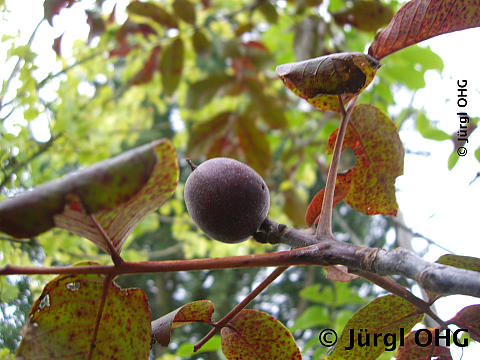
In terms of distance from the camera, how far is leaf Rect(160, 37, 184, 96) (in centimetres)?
194

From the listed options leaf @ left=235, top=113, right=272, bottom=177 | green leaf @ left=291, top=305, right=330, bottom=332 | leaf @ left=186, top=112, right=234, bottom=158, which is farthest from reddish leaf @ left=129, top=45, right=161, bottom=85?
green leaf @ left=291, top=305, right=330, bottom=332

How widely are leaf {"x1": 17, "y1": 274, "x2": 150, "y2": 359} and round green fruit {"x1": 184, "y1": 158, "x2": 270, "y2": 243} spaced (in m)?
0.14

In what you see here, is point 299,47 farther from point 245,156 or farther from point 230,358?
point 230,358

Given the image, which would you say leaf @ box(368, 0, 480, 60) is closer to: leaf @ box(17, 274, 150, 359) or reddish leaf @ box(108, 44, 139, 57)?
leaf @ box(17, 274, 150, 359)

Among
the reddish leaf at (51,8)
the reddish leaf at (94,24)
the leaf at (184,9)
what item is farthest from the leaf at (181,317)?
the leaf at (184,9)

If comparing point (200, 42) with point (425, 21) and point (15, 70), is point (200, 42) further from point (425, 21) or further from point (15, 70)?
point (425, 21)

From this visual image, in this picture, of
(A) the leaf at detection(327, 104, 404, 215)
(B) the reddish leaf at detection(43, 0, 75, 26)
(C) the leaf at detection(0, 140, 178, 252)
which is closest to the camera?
(C) the leaf at detection(0, 140, 178, 252)

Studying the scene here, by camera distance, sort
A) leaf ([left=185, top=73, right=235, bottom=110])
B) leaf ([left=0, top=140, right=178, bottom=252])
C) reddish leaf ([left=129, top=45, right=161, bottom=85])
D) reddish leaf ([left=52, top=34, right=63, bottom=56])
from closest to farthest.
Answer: leaf ([left=0, top=140, right=178, bottom=252]), reddish leaf ([left=52, top=34, right=63, bottom=56]), leaf ([left=185, top=73, right=235, bottom=110]), reddish leaf ([left=129, top=45, right=161, bottom=85])

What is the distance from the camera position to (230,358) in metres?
0.74

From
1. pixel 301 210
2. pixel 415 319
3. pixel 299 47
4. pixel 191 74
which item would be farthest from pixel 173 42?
pixel 191 74

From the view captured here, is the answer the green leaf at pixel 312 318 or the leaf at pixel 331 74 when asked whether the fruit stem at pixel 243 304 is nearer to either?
the leaf at pixel 331 74

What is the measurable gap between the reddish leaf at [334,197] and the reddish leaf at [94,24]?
114 cm

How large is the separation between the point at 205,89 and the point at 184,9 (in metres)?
0.36

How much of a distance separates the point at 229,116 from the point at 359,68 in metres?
1.39
